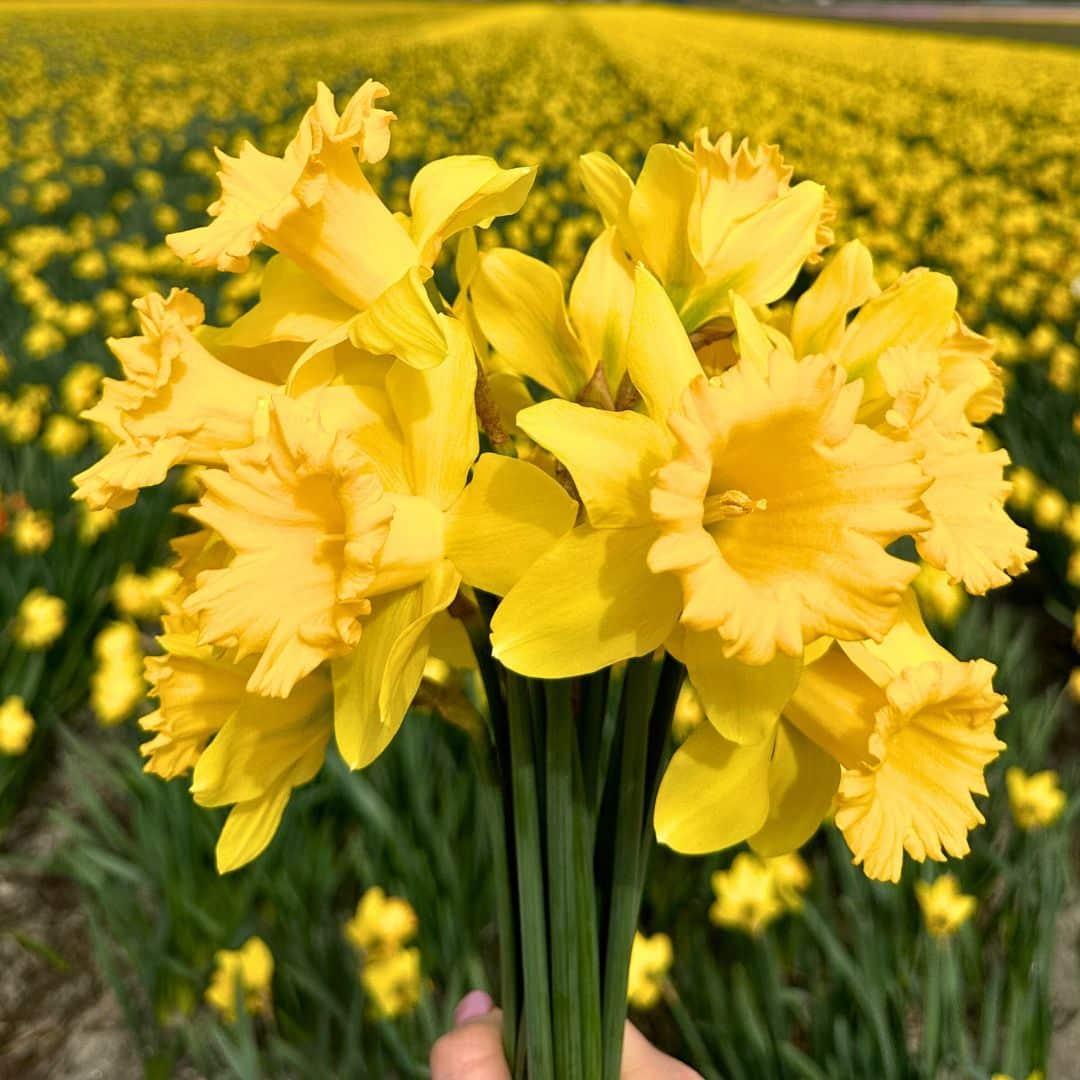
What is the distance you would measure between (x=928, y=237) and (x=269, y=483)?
187 inches

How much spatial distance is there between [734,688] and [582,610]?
98 millimetres

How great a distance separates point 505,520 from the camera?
0.56m

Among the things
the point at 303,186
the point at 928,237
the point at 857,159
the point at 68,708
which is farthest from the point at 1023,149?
the point at 303,186

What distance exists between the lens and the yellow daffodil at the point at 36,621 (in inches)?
79.0

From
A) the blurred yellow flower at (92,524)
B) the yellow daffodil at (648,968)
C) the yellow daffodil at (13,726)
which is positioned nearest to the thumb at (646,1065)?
the yellow daffodil at (648,968)

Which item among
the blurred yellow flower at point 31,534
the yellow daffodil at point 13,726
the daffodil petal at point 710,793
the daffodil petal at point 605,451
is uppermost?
the daffodil petal at point 605,451

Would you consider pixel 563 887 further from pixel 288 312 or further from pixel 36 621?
pixel 36 621

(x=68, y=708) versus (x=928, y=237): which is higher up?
(x=928, y=237)

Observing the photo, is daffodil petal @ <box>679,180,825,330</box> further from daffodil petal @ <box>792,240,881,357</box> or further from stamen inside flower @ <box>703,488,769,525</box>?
stamen inside flower @ <box>703,488,769,525</box>

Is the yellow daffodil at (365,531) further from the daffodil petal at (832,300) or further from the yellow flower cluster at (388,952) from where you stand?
the yellow flower cluster at (388,952)

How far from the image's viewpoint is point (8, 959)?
1838 mm

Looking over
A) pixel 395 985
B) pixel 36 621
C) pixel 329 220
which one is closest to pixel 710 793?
pixel 329 220

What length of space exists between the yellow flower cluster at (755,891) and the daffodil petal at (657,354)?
42.2 inches

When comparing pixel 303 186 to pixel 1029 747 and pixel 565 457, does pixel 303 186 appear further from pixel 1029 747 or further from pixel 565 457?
pixel 1029 747
